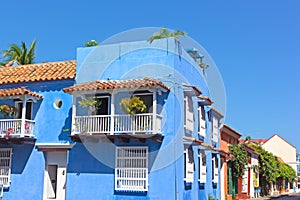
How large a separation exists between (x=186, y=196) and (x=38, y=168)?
24.6 feet

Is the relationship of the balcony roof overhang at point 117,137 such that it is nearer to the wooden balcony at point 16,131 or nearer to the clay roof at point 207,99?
the wooden balcony at point 16,131

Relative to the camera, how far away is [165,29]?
62.7 feet

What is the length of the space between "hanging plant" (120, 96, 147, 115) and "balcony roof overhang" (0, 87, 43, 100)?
5350 mm

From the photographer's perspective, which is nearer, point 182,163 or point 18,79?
point 182,163

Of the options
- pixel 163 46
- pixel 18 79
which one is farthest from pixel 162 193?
pixel 18 79

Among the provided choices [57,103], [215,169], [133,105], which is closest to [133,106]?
[133,105]

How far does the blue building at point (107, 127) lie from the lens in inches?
686

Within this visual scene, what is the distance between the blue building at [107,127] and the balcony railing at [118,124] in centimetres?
4

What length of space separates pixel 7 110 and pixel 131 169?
23.9ft

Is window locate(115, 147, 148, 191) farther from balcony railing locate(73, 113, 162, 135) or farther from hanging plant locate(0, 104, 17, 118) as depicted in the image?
hanging plant locate(0, 104, 17, 118)

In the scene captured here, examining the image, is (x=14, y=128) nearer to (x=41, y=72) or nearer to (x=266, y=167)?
(x=41, y=72)

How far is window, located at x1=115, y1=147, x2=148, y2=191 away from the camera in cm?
1745

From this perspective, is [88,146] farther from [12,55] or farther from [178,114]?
Result: [12,55]

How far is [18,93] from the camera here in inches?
768
